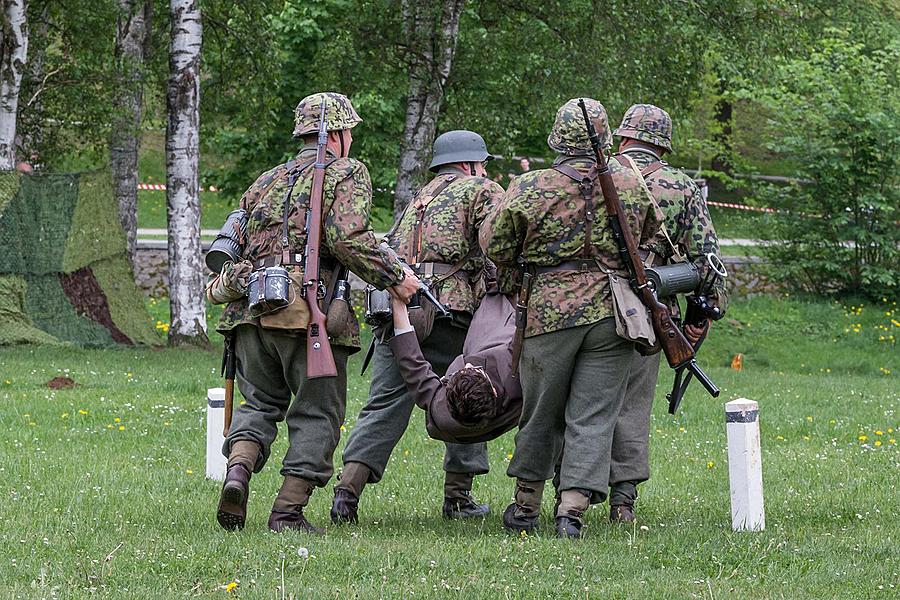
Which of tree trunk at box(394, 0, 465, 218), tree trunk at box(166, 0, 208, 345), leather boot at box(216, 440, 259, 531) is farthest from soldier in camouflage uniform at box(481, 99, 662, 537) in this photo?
tree trunk at box(394, 0, 465, 218)

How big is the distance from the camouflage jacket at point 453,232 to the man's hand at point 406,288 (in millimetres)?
608

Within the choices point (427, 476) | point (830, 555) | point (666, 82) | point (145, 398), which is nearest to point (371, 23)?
point (666, 82)

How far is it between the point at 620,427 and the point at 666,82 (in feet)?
43.2

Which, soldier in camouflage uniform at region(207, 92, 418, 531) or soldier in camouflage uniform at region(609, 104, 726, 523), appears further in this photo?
soldier in camouflage uniform at region(609, 104, 726, 523)

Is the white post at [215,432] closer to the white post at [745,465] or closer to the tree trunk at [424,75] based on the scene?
the white post at [745,465]

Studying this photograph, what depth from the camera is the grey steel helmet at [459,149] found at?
758cm

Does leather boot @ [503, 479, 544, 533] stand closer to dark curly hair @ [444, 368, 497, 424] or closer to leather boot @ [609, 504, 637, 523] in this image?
dark curly hair @ [444, 368, 497, 424]

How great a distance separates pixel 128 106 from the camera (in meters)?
17.4

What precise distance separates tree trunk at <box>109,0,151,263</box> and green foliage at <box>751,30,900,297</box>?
34.1ft

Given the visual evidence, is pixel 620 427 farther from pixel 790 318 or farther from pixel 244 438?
pixel 790 318

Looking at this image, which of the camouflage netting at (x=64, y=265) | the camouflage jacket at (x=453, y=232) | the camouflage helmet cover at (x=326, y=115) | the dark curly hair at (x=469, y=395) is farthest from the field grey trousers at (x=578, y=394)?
the camouflage netting at (x=64, y=265)

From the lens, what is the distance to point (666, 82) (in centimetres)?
1961

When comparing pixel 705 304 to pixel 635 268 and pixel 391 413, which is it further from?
pixel 391 413

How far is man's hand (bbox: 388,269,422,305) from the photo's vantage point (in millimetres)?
6582
